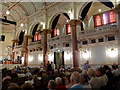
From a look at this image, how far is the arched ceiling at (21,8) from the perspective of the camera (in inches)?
727

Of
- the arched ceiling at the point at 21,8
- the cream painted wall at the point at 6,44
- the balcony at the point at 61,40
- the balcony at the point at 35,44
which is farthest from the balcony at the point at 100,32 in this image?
the cream painted wall at the point at 6,44

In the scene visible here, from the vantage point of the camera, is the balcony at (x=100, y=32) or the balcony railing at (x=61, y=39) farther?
the balcony railing at (x=61, y=39)

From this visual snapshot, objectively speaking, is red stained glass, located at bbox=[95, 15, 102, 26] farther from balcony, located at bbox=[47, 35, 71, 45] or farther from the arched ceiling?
the arched ceiling

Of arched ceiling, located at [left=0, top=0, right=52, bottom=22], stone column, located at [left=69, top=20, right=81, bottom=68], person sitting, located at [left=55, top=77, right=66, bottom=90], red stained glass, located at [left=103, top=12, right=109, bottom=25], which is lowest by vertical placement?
person sitting, located at [left=55, top=77, right=66, bottom=90]

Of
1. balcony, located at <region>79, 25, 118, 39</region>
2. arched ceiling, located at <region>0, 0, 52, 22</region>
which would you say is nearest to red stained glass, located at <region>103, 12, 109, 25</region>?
balcony, located at <region>79, 25, 118, 39</region>

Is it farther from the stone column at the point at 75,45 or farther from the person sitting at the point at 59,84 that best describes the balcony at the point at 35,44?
the person sitting at the point at 59,84

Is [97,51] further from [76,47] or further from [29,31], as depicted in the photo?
[29,31]

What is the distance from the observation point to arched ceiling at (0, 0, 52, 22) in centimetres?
1847

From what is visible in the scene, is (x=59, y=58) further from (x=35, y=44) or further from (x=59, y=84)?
(x=59, y=84)

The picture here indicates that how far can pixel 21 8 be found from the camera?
68.0 feet

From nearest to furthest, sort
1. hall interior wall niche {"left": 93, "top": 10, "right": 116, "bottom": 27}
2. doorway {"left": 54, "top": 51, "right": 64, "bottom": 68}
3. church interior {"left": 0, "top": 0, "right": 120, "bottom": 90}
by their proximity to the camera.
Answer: church interior {"left": 0, "top": 0, "right": 120, "bottom": 90}, hall interior wall niche {"left": 93, "top": 10, "right": 116, "bottom": 27}, doorway {"left": 54, "top": 51, "right": 64, "bottom": 68}

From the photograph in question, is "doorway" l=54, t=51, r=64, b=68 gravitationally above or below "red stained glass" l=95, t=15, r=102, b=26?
below

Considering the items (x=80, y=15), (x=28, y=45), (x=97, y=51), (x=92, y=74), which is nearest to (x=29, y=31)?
(x=28, y=45)

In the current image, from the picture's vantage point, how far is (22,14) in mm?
21781
